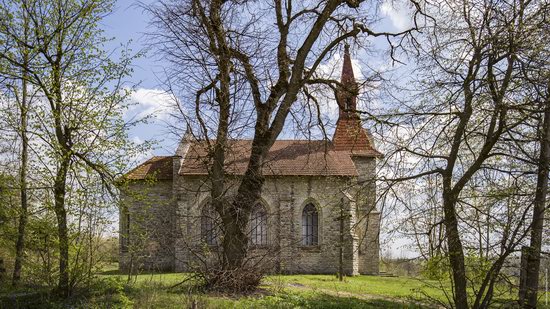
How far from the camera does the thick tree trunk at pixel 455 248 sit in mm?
9383

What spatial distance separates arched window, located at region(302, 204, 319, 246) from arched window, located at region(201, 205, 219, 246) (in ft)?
40.1

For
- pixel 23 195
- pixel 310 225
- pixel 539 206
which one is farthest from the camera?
pixel 310 225

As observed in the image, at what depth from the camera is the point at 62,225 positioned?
11.8 meters

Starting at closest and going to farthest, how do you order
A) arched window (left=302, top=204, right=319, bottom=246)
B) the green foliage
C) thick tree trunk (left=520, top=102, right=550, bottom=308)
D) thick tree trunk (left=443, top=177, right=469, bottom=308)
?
thick tree trunk (left=520, top=102, right=550, bottom=308) → thick tree trunk (left=443, top=177, right=469, bottom=308) → the green foliage → arched window (left=302, top=204, right=319, bottom=246)

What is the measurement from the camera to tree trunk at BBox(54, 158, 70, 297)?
11.7m

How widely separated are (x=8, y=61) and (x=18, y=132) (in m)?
1.72

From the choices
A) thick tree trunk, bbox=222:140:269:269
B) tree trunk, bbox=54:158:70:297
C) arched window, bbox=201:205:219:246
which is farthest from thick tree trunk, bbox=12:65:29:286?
thick tree trunk, bbox=222:140:269:269

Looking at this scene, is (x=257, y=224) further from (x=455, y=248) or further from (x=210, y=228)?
(x=455, y=248)

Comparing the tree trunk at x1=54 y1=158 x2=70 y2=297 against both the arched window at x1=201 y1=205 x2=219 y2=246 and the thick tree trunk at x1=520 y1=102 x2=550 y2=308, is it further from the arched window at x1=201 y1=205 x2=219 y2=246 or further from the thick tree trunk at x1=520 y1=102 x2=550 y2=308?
the thick tree trunk at x1=520 y1=102 x2=550 y2=308

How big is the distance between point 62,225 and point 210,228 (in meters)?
3.81

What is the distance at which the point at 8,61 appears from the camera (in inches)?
502

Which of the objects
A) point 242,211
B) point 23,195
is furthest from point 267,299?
point 23,195

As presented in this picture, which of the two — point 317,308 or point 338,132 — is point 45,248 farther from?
point 338,132

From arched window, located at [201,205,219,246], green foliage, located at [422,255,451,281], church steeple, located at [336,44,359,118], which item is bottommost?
green foliage, located at [422,255,451,281]
